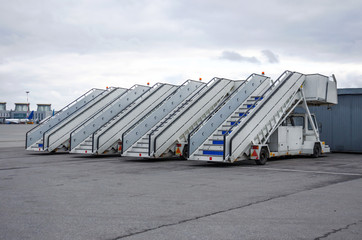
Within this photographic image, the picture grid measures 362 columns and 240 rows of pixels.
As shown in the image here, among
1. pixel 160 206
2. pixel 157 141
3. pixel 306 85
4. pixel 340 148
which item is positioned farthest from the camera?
pixel 340 148

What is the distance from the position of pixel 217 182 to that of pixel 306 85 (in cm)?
1019

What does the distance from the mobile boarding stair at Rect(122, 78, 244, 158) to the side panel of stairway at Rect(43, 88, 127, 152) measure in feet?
16.8

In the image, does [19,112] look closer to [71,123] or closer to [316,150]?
[71,123]

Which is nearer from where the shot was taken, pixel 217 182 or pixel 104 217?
pixel 104 217

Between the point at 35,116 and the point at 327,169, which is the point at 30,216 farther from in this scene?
the point at 35,116

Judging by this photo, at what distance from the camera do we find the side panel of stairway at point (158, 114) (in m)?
18.2

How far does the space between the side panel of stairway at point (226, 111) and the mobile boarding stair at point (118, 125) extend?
4287 millimetres

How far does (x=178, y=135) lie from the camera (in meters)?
18.1

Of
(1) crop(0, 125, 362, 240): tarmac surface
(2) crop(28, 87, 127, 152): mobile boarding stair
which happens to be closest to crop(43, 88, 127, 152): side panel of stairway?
(2) crop(28, 87, 127, 152): mobile boarding stair

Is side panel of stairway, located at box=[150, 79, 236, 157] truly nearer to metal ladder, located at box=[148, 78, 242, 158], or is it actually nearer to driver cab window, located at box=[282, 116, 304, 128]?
metal ladder, located at box=[148, 78, 242, 158]

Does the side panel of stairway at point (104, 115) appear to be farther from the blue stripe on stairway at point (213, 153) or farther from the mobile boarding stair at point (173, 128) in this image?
the blue stripe on stairway at point (213, 153)

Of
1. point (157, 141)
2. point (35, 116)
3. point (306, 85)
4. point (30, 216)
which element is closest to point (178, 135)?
point (157, 141)

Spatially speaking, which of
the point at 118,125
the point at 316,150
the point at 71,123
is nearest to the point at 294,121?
the point at 316,150

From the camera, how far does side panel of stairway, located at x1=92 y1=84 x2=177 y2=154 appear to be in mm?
19250
